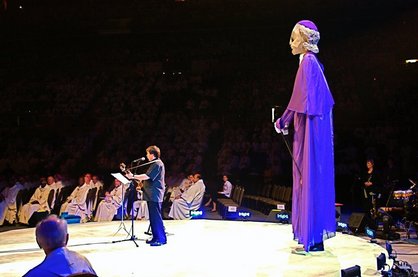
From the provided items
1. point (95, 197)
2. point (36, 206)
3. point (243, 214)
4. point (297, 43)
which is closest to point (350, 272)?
point (297, 43)

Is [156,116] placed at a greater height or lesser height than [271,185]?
greater

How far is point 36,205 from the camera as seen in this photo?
12344mm

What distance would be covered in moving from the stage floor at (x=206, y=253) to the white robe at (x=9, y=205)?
371 cm

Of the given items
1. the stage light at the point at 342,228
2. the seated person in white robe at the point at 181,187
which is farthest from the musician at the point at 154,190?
the seated person in white robe at the point at 181,187

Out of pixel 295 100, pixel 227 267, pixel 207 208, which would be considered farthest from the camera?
pixel 207 208

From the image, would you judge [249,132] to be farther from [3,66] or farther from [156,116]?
[3,66]

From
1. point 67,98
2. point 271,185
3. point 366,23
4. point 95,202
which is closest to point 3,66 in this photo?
point 67,98

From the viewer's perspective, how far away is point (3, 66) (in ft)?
61.6

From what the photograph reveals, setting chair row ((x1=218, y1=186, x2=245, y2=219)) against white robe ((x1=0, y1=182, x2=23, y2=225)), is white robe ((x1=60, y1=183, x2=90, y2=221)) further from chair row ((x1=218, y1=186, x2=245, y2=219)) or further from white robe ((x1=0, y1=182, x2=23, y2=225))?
chair row ((x1=218, y1=186, x2=245, y2=219))

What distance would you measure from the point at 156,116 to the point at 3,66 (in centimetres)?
645

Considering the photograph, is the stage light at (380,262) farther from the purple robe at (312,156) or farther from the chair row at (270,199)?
the chair row at (270,199)

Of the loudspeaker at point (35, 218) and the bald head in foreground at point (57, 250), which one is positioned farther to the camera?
the loudspeaker at point (35, 218)

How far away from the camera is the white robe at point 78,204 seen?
39.5ft

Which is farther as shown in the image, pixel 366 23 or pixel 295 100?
pixel 366 23
